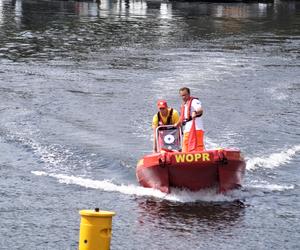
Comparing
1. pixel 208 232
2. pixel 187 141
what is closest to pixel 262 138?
pixel 187 141

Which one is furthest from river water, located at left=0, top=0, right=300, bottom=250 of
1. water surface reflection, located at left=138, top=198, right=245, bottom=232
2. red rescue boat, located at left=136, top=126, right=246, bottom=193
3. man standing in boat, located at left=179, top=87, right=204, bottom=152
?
man standing in boat, located at left=179, top=87, right=204, bottom=152

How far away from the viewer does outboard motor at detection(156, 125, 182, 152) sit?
62.4 feet

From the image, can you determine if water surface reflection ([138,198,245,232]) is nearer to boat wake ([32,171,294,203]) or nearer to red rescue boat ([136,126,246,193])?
boat wake ([32,171,294,203])

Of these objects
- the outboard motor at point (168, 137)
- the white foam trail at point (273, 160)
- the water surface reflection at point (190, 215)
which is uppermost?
the outboard motor at point (168, 137)

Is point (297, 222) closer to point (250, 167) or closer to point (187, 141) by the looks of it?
point (187, 141)

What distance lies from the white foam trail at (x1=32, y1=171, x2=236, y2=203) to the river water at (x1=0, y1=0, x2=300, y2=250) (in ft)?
0.08

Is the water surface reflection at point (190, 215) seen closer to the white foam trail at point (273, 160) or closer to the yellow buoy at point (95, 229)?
the white foam trail at point (273, 160)

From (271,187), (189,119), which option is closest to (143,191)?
(189,119)

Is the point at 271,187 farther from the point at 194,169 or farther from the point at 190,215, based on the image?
the point at 190,215

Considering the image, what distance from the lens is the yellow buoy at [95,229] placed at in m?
13.0

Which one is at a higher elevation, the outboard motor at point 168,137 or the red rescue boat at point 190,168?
the outboard motor at point 168,137

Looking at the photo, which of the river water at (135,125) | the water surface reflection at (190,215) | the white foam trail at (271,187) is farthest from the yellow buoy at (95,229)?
the white foam trail at (271,187)

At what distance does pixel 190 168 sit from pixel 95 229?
17.0 ft

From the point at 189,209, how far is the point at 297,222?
2.05m
